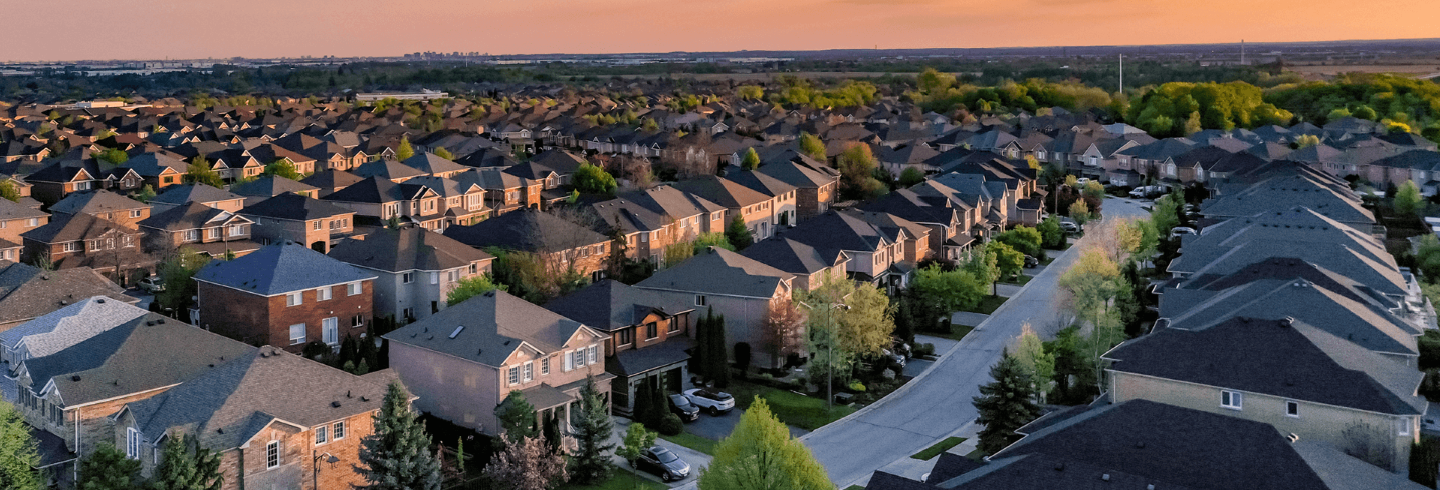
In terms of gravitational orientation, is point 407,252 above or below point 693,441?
above

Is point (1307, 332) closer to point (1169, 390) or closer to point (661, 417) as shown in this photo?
point (1169, 390)

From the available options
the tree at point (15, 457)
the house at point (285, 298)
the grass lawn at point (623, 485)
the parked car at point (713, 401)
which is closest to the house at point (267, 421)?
the tree at point (15, 457)

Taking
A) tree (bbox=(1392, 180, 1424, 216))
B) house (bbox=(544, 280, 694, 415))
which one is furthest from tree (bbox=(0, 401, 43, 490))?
tree (bbox=(1392, 180, 1424, 216))

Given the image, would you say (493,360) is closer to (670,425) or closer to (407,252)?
(670,425)

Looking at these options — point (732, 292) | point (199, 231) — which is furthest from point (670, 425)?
point (199, 231)

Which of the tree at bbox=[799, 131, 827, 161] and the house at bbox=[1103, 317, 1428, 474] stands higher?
the tree at bbox=[799, 131, 827, 161]

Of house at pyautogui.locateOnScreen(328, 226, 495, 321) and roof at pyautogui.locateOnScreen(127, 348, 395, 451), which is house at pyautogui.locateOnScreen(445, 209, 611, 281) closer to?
house at pyautogui.locateOnScreen(328, 226, 495, 321)

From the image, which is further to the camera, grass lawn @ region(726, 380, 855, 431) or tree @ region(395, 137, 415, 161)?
tree @ region(395, 137, 415, 161)

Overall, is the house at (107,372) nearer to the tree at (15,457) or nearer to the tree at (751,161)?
the tree at (15,457)
